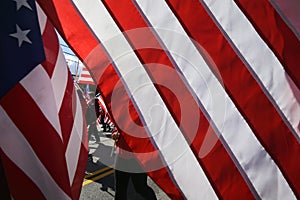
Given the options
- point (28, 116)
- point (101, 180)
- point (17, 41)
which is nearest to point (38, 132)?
point (28, 116)

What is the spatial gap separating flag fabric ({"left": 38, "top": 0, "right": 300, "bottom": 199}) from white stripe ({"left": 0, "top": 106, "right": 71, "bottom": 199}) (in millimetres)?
466

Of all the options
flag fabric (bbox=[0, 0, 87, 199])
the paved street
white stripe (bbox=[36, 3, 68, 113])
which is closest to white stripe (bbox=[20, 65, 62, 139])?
flag fabric (bbox=[0, 0, 87, 199])

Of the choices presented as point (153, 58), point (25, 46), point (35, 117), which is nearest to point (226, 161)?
point (153, 58)

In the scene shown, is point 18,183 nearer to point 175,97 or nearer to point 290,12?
point 175,97

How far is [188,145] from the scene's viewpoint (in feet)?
5.66

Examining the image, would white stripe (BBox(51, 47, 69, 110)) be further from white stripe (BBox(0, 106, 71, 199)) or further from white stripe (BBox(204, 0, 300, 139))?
white stripe (BBox(204, 0, 300, 139))

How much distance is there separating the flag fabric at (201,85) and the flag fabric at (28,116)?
233 millimetres

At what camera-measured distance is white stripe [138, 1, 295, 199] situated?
1.65m

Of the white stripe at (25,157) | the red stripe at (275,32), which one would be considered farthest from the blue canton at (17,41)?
the red stripe at (275,32)

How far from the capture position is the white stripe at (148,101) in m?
1.70

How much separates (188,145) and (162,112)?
23 cm

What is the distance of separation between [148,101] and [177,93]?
0.17m

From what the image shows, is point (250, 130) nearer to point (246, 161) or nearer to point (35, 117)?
point (246, 161)

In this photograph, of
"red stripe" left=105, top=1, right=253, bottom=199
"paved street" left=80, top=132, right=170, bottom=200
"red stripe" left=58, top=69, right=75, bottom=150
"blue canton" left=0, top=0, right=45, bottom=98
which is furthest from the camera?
"paved street" left=80, top=132, right=170, bottom=200
